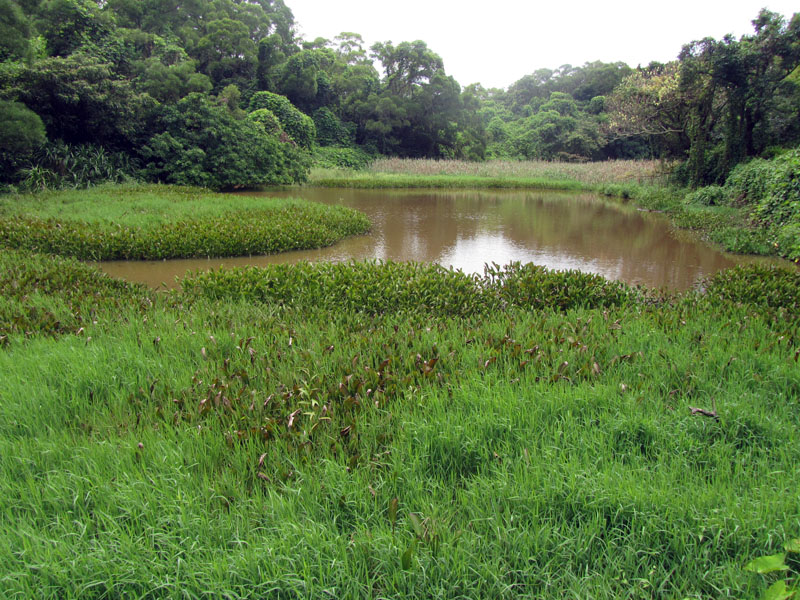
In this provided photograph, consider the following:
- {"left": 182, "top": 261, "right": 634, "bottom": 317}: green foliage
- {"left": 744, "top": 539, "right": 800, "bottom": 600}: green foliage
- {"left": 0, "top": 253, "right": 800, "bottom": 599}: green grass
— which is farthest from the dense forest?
{"left": 744, "top": 539, "right": 800, "bottom": 600}: green foliage

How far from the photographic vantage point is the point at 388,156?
115 ft

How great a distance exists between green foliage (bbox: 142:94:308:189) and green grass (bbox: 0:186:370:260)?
524 cm

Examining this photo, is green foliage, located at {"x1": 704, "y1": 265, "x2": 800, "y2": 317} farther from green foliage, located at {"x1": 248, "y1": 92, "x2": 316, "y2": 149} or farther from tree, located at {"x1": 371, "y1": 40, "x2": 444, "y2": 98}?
tree, located at {"x1": 371, "y1": 40, "x2": 444, "y2": 98}

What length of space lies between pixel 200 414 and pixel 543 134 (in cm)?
3551

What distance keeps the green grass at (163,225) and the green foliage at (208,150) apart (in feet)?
17.2

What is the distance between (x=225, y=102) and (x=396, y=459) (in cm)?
2080

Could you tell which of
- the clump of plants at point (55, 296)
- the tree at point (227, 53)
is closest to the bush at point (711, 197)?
the clump of plants at point (55, 296)

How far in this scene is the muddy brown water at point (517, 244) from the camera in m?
7.78

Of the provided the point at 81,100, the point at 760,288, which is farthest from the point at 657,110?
the point at 81,100

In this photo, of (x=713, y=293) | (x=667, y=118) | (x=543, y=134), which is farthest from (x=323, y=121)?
(x=713, y=293)

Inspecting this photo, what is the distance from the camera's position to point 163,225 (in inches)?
336

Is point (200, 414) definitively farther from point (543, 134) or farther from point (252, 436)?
point (543, 134)

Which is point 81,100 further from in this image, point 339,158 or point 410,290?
point 339,158

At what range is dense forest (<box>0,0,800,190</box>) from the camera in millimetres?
13438
